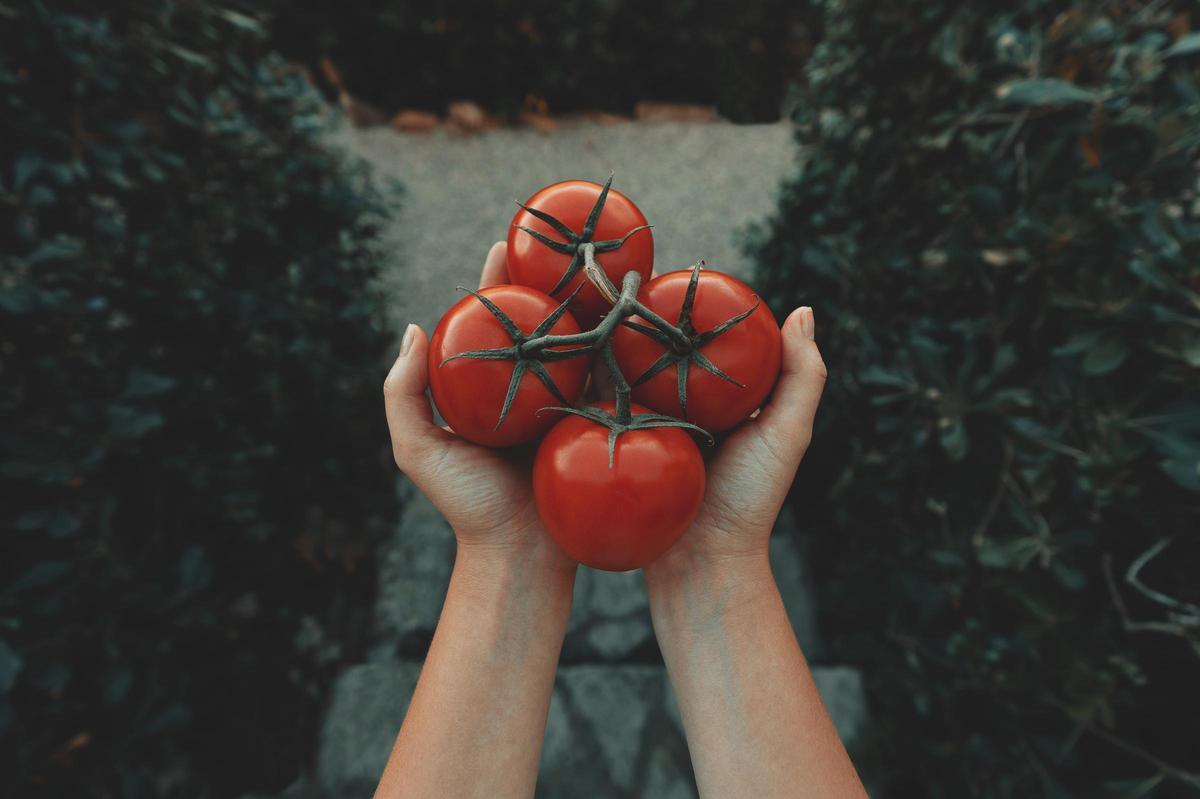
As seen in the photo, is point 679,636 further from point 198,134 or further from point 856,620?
point 198,134

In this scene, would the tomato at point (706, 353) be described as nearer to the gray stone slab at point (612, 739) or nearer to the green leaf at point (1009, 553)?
the green leaf at point (1009, 553)

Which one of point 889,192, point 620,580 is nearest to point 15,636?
point 620,580

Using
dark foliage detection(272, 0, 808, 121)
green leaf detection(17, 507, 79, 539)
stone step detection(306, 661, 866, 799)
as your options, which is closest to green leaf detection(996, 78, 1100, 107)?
stone step detection(306, 661, 866, 799)

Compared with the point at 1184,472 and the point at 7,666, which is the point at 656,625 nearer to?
the point at 1184,472

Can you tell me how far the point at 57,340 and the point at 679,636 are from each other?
4.85ft

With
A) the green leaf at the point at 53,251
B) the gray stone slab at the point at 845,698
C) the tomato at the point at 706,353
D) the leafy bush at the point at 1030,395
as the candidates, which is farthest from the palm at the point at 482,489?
the gray stone slab at the point at 845,698

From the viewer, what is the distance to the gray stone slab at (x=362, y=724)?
1.89m

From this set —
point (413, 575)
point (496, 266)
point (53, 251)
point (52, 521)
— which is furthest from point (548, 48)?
point (52, 521)

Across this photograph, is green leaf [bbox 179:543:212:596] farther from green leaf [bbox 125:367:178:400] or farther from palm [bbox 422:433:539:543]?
palm [bbox 422:433:539:543]

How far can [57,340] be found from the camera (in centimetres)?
127

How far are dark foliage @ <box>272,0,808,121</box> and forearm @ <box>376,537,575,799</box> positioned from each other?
4.09 meters

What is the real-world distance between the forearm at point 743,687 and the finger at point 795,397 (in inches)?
9.8

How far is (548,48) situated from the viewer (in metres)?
4.62

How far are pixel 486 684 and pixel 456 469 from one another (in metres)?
0.40
